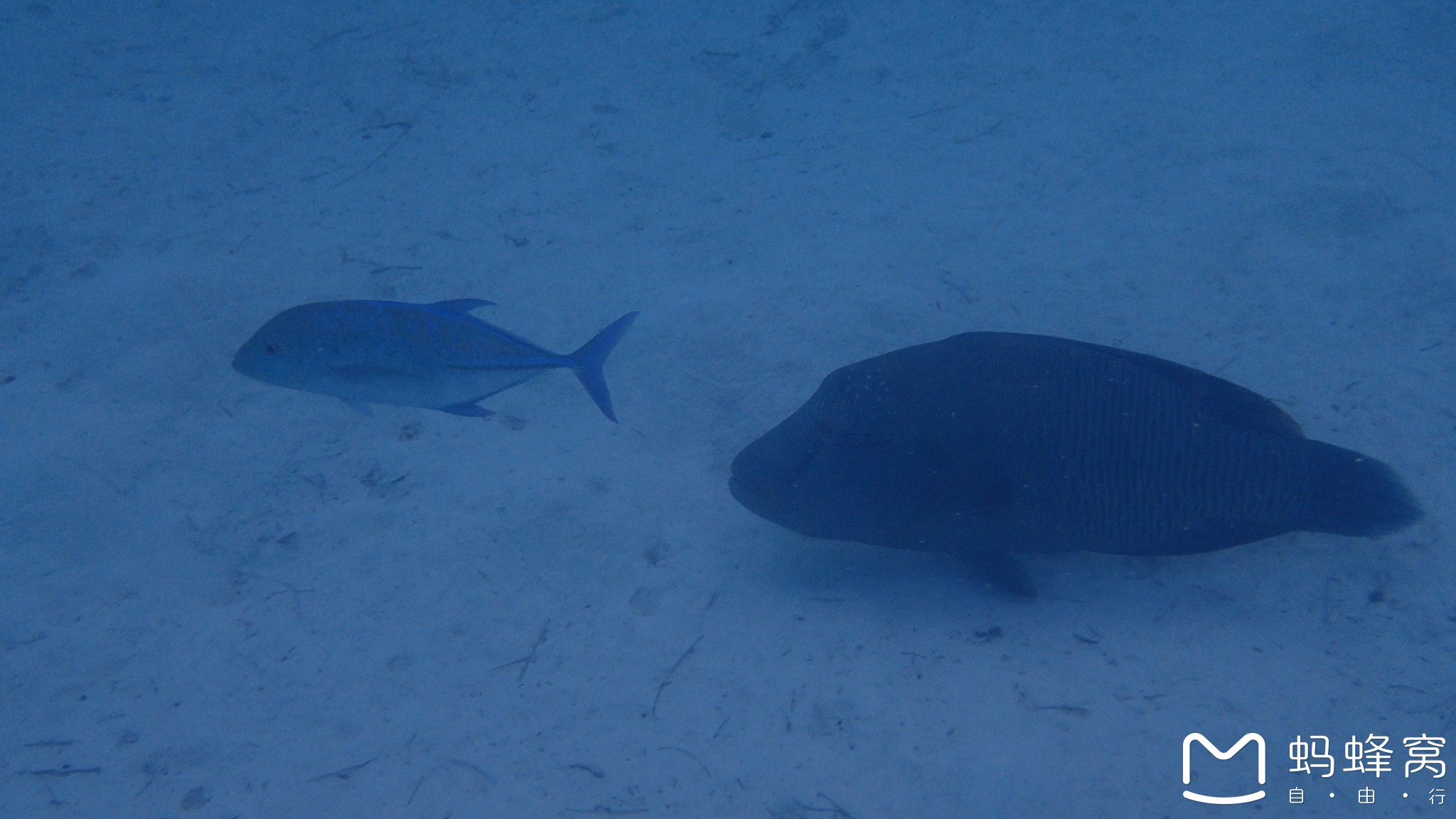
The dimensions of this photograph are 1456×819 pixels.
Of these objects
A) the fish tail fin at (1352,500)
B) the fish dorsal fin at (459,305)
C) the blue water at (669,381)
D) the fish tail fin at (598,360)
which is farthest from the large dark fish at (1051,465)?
the fish dorsal fin at (459,305)

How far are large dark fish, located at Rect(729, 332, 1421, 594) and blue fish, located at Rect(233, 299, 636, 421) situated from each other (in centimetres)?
107

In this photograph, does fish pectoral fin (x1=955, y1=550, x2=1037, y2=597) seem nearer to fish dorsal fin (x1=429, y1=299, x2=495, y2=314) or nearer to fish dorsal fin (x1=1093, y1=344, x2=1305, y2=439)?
fish dorsal fin (x1=1093, y1=344, x2=1305, y2=439)

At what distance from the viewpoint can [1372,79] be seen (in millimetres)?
5328

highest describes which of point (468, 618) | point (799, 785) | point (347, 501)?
point (347, 501)

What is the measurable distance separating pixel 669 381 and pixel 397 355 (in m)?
1.81

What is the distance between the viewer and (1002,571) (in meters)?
3.01

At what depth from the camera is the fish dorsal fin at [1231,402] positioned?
2895mm

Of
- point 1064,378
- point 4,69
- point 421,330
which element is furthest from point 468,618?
point 4,69

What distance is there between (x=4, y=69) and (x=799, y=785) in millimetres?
9177

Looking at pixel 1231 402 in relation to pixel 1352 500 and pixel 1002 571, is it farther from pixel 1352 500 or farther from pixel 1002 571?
pixel 1002 571

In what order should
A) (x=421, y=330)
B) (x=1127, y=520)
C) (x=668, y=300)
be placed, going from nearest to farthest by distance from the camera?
(x=421, y=330)
(x=1127, y=520)
(x=668, y=300)

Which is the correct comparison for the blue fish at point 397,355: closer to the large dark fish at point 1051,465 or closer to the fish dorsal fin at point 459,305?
the fish dorsal fin at point 459,305

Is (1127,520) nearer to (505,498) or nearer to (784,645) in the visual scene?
(784,645)

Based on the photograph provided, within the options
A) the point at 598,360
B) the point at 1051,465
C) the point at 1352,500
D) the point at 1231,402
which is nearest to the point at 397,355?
the point at 598,360
